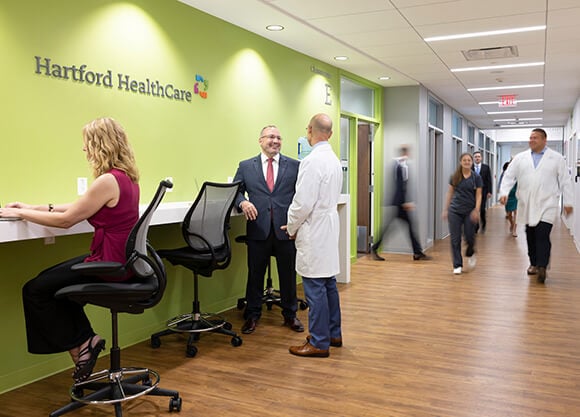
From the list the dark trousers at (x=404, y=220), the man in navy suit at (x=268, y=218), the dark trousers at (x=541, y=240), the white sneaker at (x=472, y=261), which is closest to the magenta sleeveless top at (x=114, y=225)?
the man in navy suit at (x=268, y=218)

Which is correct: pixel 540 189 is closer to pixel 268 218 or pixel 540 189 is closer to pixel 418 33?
pixel 418 33

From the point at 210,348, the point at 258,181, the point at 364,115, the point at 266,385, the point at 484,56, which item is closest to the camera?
the point at 266,385

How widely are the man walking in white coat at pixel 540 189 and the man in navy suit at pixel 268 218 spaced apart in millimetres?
3108

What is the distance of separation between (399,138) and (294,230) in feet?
18.8

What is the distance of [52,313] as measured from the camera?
2898 mm

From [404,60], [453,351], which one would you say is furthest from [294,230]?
[404,60]

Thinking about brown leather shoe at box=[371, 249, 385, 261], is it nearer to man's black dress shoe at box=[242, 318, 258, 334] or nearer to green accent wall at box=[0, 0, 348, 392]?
green accent wall at box=[0, 0, 348, 392]

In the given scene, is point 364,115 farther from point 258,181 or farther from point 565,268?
point 258,181

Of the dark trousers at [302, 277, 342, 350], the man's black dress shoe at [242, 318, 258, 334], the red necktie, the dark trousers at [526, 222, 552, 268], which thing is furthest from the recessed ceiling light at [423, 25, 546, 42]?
the man's black dress shoe at [242, 318, 258, 334]

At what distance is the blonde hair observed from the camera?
9.51 feet

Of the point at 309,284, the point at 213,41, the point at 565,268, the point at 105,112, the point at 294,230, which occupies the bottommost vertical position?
the point at 565,268

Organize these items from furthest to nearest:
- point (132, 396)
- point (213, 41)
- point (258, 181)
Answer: point (213, 41)
point (258, 181)
point (132, 396)

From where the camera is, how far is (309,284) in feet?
12.7

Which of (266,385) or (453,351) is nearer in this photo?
(266,385)
